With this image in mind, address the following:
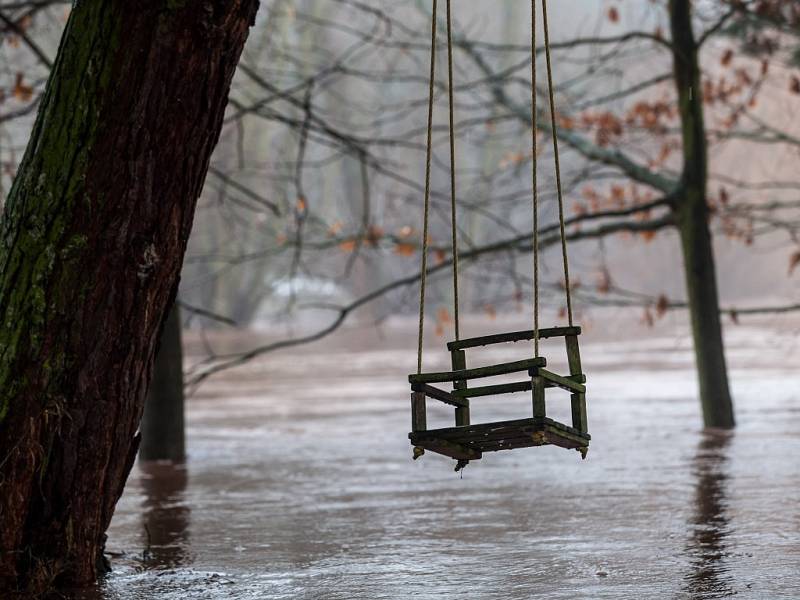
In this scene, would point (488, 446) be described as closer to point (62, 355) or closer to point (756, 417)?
point (62, 355)

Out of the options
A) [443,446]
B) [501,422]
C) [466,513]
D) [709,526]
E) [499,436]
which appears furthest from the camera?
[466,513]

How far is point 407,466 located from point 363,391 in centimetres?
739

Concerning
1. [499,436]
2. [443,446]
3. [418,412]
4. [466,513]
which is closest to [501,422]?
[499,436]

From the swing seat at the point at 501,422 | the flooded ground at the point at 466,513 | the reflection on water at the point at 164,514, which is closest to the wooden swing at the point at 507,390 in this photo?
the swing seat at the point at 501,422

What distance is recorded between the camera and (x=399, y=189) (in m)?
48.2

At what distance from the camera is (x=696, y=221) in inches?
418

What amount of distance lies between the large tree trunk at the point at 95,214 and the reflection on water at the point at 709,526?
2182 millimetres

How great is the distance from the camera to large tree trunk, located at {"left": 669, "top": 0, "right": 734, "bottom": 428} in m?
10.6

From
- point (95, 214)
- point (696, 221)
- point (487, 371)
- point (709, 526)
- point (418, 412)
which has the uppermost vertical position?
point (696, 221)

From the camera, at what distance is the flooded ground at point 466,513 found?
5141mm

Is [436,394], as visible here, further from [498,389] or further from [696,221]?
[696,221]

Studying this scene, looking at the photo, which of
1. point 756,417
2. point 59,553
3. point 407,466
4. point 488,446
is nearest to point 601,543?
point 488,446

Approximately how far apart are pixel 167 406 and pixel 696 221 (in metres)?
4.22

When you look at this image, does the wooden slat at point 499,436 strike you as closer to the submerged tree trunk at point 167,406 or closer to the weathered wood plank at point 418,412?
the weathered wood plank at point 418,412
